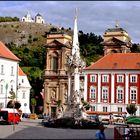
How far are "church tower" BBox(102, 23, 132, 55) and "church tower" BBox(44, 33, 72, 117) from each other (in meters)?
6.96

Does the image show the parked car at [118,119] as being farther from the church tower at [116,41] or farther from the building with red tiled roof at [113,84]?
the church tower at [116,41]

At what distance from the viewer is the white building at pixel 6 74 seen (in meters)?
70.5

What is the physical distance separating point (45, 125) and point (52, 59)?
120 feet

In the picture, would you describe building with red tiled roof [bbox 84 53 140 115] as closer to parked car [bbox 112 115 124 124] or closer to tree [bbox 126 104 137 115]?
tree [bbox 126 104 137 115]

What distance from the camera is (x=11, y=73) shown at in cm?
7344

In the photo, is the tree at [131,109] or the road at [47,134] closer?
the road at [47,134]

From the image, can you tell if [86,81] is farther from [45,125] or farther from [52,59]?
[45,125]

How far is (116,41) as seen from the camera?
8188 cm

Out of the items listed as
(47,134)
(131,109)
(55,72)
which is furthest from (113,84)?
(47,134)

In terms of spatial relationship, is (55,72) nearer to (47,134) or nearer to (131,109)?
(131,109)

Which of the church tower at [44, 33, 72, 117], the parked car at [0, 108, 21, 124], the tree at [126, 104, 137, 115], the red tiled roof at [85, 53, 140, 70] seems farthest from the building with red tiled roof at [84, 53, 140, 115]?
the parked car at [0, 108, 21, 124]

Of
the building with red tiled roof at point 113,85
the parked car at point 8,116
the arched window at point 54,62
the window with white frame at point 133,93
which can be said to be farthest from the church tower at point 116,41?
the parked car at point 8,116

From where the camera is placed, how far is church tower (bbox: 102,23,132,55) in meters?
81.4

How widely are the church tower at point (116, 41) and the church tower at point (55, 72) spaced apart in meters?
6.96
